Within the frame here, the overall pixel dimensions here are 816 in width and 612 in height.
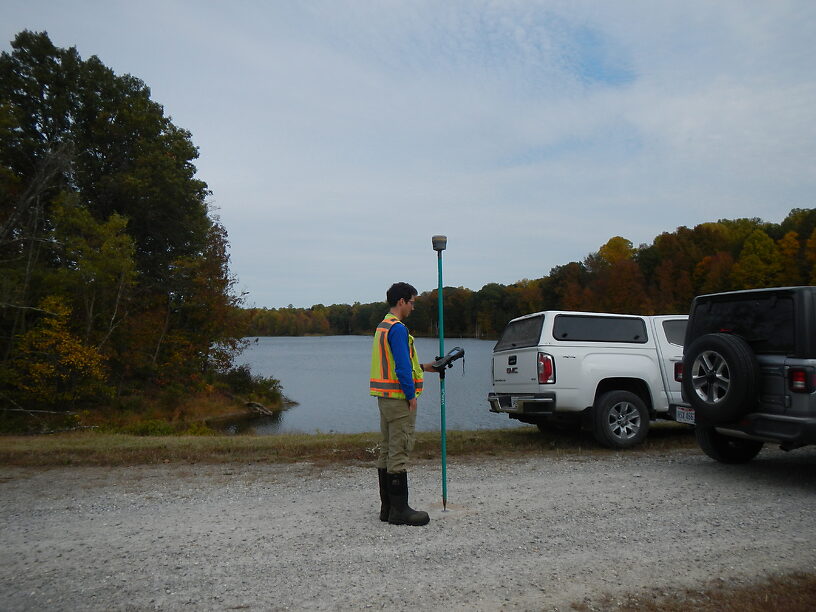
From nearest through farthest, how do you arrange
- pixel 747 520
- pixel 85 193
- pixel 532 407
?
pixel 747 520 → pixel 532 407 → pixel 85 193

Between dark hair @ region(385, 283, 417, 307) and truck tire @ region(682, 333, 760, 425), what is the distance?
340 cm

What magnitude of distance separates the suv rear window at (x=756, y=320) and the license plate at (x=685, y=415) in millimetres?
897

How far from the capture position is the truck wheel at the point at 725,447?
743cm

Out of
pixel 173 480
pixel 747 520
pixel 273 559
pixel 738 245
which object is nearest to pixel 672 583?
pixel 747 520

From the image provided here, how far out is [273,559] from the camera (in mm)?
4375

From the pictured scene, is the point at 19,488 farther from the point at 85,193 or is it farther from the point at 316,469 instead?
the point at 85,193

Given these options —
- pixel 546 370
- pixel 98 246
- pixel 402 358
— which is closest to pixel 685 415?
pixel 546 370

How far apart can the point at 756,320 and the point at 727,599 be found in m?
3.88

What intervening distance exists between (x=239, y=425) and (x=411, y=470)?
2045 cm

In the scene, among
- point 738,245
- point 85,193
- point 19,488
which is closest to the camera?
point 19,488

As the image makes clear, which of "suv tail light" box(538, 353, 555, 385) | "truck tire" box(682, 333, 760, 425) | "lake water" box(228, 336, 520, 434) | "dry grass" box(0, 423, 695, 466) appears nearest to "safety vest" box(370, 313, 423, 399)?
"dry grass" box(0, 423, 695, 466)

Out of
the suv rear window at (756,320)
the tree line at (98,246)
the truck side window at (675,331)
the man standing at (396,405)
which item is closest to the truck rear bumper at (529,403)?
the suv rear window at (756,320)

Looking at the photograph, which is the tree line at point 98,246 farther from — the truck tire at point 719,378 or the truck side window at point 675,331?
the truck tire at point 719,378

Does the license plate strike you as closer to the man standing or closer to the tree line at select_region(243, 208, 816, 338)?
the man standing
